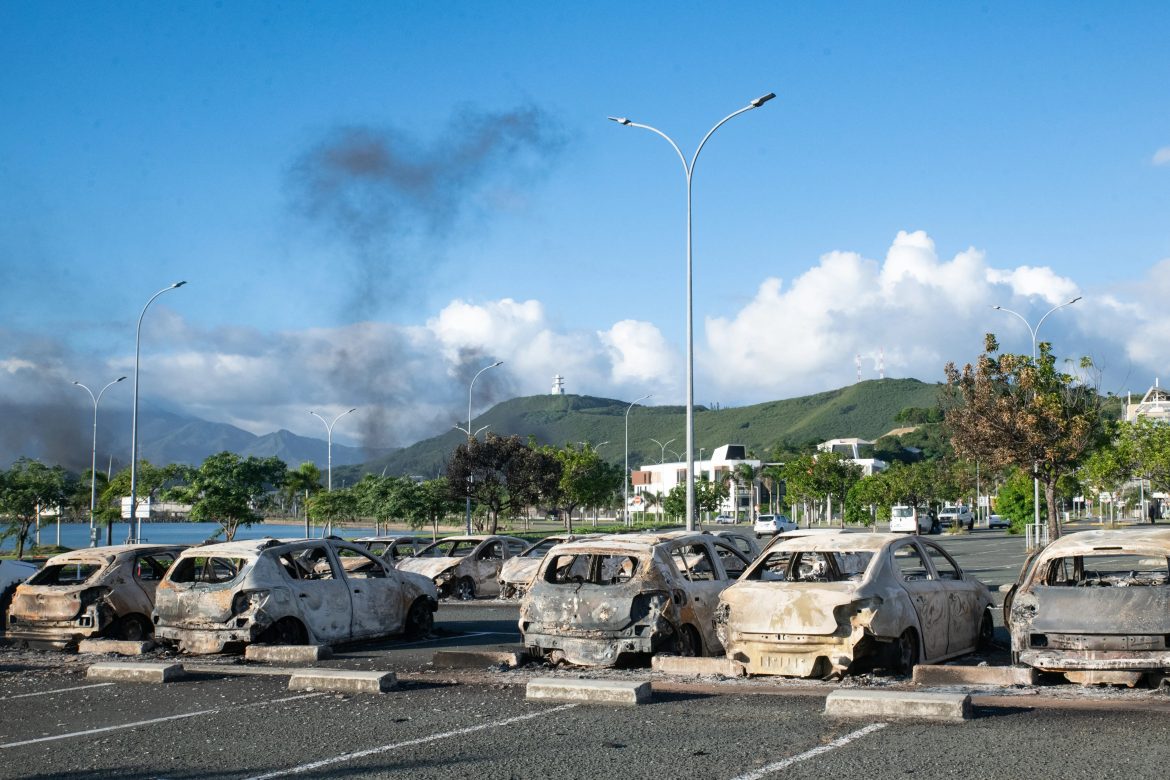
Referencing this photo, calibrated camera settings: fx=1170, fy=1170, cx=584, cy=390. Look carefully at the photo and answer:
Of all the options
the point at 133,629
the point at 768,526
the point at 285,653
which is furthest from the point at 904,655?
the point at 768,526

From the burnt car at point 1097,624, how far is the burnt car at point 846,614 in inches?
38.2

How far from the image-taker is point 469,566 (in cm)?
2345

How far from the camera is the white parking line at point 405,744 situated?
7.55 m

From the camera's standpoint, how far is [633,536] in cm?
1277

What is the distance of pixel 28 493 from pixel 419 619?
47.2 metres

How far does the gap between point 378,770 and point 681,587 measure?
5.17 m

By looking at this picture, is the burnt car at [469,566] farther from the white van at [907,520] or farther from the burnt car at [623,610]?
the white van at [907,520]

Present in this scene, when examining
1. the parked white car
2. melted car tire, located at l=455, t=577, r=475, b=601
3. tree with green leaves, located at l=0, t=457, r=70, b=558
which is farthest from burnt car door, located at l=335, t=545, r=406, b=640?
the parked white car

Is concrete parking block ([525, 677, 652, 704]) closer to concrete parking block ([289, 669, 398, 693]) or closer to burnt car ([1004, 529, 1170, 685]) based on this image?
concrete parking block ([289, 669, 398, 693])

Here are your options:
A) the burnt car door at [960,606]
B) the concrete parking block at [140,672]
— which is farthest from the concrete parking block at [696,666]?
the concrete parking block at [140,672]

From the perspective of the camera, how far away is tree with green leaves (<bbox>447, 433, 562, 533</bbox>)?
2264 inches

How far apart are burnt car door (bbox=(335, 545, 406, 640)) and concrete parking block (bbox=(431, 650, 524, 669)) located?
2262 millimetres

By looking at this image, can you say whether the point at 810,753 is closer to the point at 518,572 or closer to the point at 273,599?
the point at 273,599

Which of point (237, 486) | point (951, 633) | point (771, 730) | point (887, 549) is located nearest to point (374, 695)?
point (771, 730)
